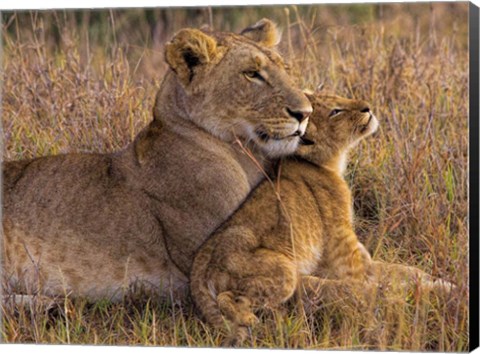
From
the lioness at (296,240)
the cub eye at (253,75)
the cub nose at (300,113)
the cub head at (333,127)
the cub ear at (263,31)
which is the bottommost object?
the lioness at (296,240)

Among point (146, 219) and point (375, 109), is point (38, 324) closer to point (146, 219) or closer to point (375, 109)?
point (146, 219)

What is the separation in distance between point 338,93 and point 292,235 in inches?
38.6

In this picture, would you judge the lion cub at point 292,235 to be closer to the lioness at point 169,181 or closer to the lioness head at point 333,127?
the lioness head at point 333,127

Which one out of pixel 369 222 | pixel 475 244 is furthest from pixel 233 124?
pixel 475 244

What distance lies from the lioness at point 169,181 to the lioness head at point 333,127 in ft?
0.54

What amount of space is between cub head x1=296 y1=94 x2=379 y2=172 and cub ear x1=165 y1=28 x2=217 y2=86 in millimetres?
475

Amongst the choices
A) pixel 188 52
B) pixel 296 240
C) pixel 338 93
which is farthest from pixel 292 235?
pixel 338 93

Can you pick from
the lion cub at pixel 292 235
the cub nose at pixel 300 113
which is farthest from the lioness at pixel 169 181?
the lion cub at pixel 292 235

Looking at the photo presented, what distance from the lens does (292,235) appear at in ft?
16.5

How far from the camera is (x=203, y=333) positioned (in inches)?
201

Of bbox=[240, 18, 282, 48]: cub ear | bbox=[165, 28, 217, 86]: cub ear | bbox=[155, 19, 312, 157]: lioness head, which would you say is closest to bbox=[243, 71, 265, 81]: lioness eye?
bbox=[155, 19, 312, 157]: lioness head

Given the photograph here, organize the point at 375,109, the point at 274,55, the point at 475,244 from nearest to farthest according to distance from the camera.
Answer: the point at 475,244
the point at 274,55
the point at 375,109

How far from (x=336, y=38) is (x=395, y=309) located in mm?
1398

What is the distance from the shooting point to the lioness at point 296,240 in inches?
193
